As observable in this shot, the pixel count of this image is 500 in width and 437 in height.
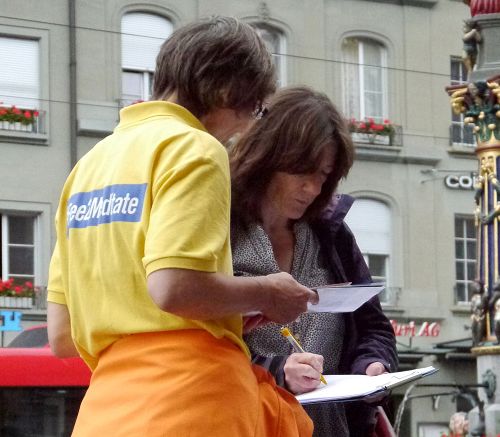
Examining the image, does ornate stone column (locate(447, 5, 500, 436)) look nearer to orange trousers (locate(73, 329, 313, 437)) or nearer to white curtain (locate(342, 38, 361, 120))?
orange trousers (locate(73, 329, 313, 437))

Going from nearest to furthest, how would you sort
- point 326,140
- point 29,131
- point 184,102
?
point 184,102, point 326,140, point 29,131

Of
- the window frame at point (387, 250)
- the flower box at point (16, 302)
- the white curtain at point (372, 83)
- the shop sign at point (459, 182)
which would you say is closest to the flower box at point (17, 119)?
the flower box at point (16, 302)

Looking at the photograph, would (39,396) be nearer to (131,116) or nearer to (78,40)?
(131,116)

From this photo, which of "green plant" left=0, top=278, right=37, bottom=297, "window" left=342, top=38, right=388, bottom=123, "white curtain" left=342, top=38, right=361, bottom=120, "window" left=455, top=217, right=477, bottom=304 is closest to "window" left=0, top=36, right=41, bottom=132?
"green plant" left=0, top=278, right=37, bottom=297

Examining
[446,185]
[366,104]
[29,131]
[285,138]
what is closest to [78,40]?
[29,131]

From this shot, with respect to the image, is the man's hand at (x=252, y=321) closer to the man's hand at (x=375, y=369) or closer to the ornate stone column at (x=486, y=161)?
the man's hand at (x=375, y=369)

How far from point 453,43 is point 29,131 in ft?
28.3

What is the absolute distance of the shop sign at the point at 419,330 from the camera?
87.3 ft

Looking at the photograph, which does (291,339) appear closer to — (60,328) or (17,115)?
(60,328)

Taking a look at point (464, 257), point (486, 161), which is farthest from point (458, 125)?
point (486, 161)

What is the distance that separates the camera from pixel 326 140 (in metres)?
3.30

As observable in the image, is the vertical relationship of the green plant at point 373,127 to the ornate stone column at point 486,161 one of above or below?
above

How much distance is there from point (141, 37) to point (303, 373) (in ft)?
75.5

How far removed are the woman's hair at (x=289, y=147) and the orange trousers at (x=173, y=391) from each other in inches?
31.6
